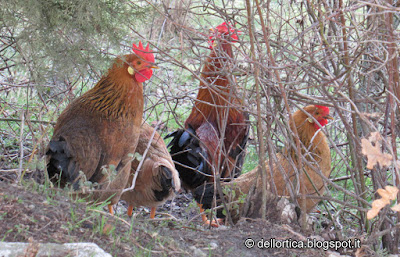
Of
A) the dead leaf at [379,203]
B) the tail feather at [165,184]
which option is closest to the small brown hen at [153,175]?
the tail feather at [165,184]

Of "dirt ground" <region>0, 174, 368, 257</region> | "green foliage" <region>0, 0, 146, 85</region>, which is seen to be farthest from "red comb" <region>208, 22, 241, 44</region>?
"dirt ground" <region>0, 174, 368, 257</region>

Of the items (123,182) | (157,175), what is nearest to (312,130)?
(157,175)

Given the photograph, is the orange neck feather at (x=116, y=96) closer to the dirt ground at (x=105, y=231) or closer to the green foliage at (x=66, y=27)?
the green foliage at (x=66, y=27)

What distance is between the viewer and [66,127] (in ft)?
14.1

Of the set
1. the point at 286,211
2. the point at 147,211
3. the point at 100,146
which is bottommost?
the point at 147,211

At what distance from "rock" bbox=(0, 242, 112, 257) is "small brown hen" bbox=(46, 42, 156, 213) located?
1731 millimetres

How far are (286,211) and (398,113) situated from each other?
112 centimetres

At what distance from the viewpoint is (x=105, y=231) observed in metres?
2.72

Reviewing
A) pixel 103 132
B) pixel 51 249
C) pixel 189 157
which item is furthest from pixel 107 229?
pixel 189 157

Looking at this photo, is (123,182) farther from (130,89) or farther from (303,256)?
(303,256)

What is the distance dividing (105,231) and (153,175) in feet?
6.54

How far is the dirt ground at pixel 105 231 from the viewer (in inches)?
101

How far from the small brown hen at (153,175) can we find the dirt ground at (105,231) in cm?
129

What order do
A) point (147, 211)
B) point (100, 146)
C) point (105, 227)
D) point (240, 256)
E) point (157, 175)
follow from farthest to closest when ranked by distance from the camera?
1. point (147, 211)
2. point (157, 175)
3. point (100, 146)
4. point (240, 256)
5. point (105, 227)
